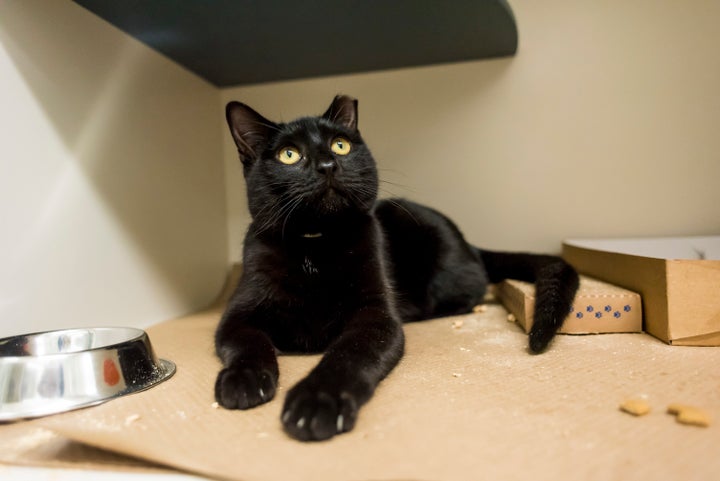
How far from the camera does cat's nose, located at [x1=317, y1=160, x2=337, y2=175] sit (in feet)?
3.29

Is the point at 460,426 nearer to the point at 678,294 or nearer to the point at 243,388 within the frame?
the point at 243,388

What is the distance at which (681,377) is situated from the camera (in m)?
0.83

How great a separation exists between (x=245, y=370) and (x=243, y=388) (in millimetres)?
42

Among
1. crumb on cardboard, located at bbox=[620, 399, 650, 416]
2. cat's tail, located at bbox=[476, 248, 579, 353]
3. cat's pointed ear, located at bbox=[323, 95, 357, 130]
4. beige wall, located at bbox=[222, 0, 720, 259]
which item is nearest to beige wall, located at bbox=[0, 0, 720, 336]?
beige wall, located at bbox=[222, 0, 720, 259]

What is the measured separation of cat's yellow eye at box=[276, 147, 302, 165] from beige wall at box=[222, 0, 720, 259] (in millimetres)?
951

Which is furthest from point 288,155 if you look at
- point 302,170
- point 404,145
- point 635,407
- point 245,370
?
point 404,145

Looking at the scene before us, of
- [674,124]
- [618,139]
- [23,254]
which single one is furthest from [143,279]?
[674,124]

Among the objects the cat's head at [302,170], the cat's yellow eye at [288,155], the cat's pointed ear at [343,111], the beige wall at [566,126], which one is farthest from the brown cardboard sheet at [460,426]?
the beige wall at [566,126]

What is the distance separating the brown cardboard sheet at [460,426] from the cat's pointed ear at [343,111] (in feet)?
2.08

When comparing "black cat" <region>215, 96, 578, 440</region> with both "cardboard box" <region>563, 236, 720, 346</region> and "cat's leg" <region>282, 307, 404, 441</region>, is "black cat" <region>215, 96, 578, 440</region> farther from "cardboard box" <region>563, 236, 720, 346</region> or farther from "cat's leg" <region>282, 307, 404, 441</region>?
"cardboard box" <region>563, 236, 720, 346</region>

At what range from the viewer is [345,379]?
0.73 m

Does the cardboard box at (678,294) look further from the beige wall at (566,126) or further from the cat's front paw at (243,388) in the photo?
the cat's front paw at (243,388)

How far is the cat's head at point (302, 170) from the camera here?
1025 millimetres

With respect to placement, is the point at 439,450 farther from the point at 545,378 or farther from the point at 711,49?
the point at 711,49
